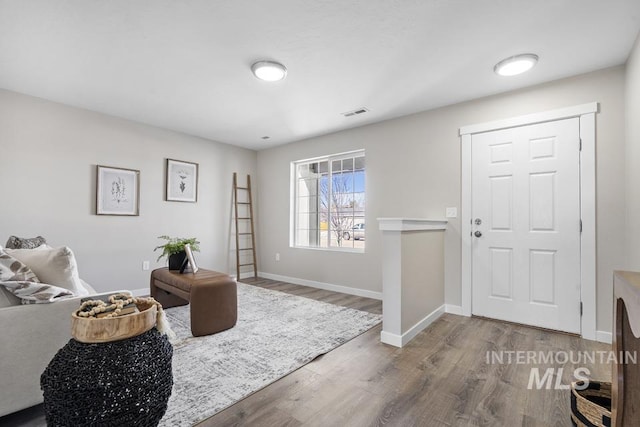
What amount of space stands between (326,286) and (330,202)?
50.6 inches

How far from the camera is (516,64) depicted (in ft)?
7.77

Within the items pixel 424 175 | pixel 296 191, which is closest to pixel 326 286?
pixel 296 191


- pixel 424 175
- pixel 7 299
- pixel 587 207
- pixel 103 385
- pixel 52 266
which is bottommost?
pixel 103 385

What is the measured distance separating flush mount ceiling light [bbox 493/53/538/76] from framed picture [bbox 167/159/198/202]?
4.06 metres

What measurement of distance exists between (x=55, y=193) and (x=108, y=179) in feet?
1.75

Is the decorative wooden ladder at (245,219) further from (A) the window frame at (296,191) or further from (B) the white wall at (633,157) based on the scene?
(B) the white wall at (633,157)

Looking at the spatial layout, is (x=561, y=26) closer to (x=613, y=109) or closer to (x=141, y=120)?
(x=613, y=109)

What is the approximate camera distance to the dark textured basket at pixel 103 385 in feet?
2.90

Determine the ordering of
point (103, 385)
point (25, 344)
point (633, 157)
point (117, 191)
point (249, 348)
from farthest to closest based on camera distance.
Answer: point (117, 191) → point (249, 348) → point (633, 157) → point (25, 344) → point (103, 385)

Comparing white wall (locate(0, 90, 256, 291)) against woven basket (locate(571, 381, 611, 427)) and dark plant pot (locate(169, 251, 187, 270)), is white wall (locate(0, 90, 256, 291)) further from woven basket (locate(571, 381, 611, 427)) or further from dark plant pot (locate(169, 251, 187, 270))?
woven basket (locate(571, 381, 611, 427))

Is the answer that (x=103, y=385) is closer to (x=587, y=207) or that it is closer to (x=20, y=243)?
(x=20, y=243)

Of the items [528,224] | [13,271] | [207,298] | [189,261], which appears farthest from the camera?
[189,261]

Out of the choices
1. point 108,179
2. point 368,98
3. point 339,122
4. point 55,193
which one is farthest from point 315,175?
point 55,193

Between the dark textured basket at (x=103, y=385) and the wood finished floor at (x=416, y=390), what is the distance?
657 millimetres
